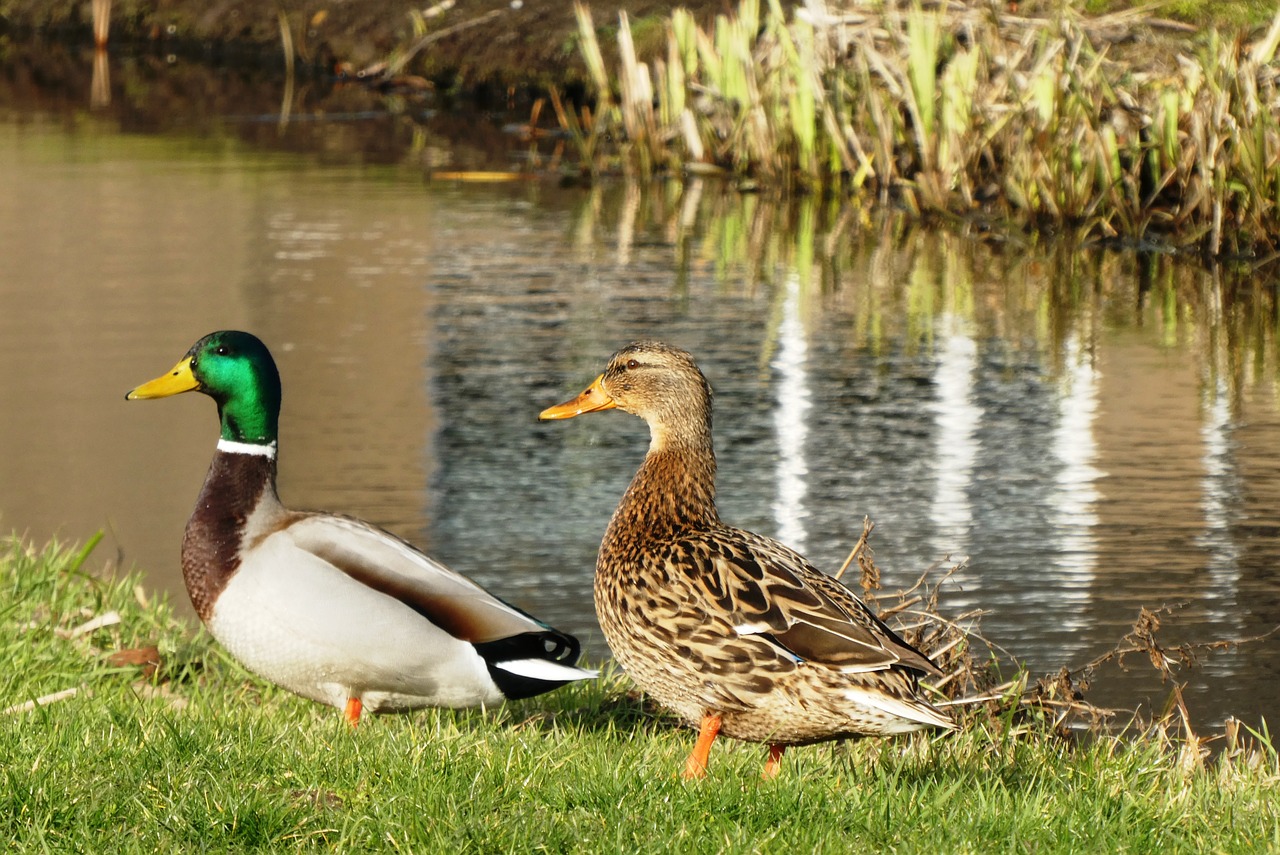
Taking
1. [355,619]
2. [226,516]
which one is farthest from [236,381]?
[355,619]

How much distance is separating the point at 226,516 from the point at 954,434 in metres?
4.48

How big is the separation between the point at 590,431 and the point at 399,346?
1884mm

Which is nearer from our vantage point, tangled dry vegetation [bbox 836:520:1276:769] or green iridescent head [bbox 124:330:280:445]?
tangled dry vegetation [bbox 836:520:1276:769]

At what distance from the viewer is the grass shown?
3791 mm

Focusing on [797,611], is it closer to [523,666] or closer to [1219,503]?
[523,666]

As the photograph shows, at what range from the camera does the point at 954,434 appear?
904cm

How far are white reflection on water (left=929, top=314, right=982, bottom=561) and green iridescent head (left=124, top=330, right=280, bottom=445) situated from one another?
271cm

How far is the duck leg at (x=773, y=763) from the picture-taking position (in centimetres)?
437

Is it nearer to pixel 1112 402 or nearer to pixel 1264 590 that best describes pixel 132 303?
pixel 1112 402

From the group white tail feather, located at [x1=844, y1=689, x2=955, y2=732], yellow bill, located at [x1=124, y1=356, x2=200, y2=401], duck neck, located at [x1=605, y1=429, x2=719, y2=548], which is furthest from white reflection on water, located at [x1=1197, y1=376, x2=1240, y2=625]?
yellow bill, located at [x1=124, y1=356, x2=200, y2=401]

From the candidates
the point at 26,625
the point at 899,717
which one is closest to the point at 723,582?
the point at 899,717

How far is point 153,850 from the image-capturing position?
3.69 meters

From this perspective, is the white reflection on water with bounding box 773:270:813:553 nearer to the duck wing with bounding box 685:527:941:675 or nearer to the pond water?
the pond water

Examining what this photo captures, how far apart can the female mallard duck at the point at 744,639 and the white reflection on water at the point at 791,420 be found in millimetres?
2716
